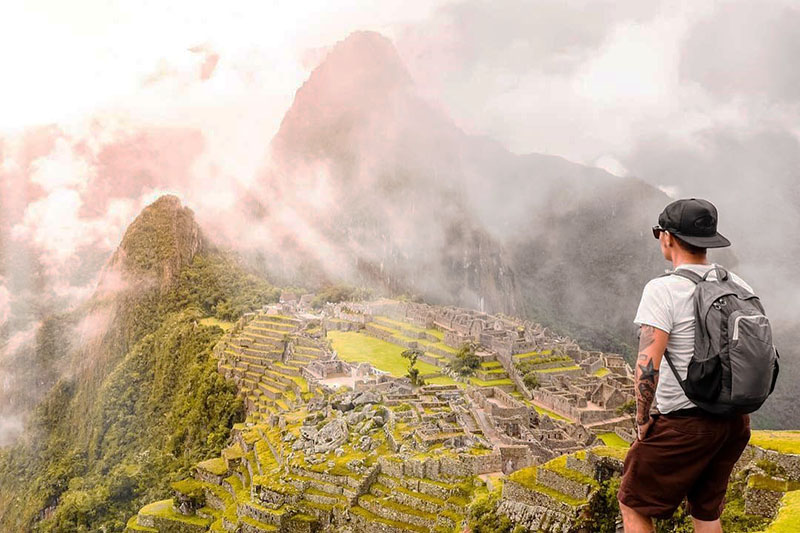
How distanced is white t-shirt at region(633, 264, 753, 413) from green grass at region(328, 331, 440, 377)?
30.8m

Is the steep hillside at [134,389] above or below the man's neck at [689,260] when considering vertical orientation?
below

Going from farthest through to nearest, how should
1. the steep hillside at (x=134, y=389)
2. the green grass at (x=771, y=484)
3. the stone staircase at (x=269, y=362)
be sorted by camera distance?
the steep hillside at (x=134, y=389), the stone staircase at (x=269, y=362), the green grass at (x=771, y=484)

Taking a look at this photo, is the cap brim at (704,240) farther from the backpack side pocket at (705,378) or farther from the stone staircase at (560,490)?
the stone staircase at (560,490)

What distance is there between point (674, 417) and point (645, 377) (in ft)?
1.07

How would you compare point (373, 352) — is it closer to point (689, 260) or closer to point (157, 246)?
point (689, 260)

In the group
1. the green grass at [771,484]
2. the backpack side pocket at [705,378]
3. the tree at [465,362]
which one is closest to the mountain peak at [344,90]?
the tree at [465,362]

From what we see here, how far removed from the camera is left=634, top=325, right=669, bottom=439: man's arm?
382 centimetres

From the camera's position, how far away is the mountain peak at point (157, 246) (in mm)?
78250

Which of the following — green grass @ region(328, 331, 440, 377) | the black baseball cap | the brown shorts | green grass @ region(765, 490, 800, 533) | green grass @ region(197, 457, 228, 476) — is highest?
the black baseball cap

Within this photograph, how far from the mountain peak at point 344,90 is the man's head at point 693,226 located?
152m

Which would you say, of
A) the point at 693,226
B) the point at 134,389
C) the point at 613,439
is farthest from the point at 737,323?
the point at 134,389

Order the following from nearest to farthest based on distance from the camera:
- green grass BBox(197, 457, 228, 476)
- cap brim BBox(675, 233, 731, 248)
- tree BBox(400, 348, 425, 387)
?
cap brim BBox(675, 233, 731, 248) < green grass BBox(197, 457, 228, 476) < tree BBox(400, 348, 425, 387)

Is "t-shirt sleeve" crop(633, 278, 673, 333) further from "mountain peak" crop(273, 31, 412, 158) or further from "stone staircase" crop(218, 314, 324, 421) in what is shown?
"mountain peak" crop(273, 31, 412, 158)

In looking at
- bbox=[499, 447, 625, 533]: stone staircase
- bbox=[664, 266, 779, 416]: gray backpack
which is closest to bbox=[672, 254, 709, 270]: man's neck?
bbox=[664, 266, 779, 416]: gray backpack
